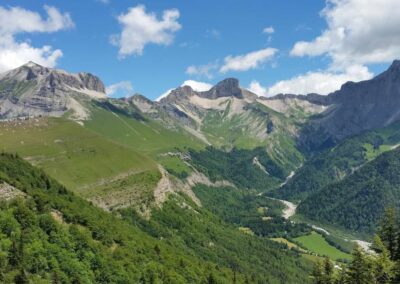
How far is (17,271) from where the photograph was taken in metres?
81.5

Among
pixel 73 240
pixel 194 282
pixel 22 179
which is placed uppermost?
pixel 22 179

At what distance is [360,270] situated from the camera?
89938 mm

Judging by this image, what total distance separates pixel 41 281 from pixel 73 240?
92.6 feet

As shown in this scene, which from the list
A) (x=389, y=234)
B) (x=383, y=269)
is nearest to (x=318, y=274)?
(x=389, y=234)

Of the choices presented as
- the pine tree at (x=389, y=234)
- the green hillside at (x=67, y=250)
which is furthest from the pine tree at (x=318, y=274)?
the green hillside at (x=67, y=250)

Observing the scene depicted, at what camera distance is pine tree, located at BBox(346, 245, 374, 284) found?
87500 millimetres

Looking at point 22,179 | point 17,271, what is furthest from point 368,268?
point 22,179

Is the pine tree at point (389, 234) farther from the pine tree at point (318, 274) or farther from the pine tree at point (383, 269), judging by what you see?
the pine tree at point (318, 274)

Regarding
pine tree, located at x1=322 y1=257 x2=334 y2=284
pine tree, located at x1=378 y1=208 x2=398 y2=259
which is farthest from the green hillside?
pine tree, located at x1=378 y1=208 x2=398 y2=259

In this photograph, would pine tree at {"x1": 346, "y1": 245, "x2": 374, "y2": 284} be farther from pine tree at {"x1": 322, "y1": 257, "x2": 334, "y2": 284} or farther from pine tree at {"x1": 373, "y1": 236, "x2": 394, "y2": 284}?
pine tree at {"x1": 322, "y1": 257, "x2": 334, "y2": 284}

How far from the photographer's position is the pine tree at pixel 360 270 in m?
87.5

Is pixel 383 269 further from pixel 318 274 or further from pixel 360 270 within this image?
pixel 318 274

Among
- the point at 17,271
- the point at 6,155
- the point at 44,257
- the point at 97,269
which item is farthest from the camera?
the point at 6,155

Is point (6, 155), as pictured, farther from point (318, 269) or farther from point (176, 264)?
point (318, 269)
